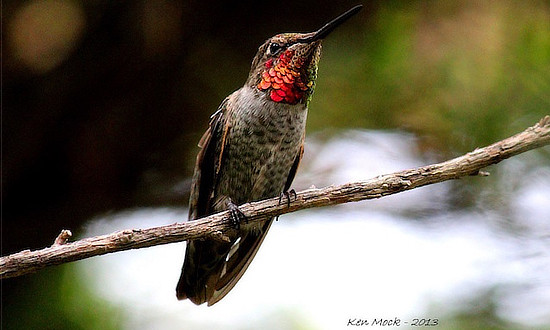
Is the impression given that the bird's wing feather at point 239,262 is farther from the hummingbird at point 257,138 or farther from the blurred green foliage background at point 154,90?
the blurred green foliage background at point 154,90

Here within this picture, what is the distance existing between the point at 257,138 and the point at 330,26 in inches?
27.6

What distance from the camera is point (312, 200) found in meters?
2.82

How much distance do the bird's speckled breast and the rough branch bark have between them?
66 centimetres

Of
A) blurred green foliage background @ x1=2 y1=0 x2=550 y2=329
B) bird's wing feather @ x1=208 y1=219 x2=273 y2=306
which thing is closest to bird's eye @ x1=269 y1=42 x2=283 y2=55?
blurred green foliage background @ x1=2 y1=0 x2=550 y2=329

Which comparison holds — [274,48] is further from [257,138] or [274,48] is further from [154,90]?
[154,90]

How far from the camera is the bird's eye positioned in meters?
3.51

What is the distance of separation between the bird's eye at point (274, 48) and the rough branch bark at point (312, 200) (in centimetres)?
96

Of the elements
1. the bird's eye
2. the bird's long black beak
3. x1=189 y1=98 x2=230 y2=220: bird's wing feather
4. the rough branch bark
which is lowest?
the rough branch bark

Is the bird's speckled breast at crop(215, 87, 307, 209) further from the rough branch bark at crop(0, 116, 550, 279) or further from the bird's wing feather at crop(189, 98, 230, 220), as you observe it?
the rough branch bark at crop(0, 116, 550, 279)

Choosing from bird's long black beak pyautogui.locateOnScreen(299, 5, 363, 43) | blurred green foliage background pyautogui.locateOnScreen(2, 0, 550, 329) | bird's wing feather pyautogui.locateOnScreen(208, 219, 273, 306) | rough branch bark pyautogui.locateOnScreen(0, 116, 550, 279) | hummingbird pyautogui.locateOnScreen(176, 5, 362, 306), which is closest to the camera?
rough branch bark pyautogui.locateOnScreen(0, 116, 550, 279)

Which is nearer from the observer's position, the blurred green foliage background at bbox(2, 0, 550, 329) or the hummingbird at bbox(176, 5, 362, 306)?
the blurred green foliage background at bbox(2, 0, 550, 329)

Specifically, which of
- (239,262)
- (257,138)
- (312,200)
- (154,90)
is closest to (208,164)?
(257,138)

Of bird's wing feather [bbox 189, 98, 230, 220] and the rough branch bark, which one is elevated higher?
bird's wing feather [bbox 189, 98, 230, 220]

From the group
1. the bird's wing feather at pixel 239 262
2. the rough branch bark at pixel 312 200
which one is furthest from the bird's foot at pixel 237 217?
the bird's wing feather at pixel 239 262
